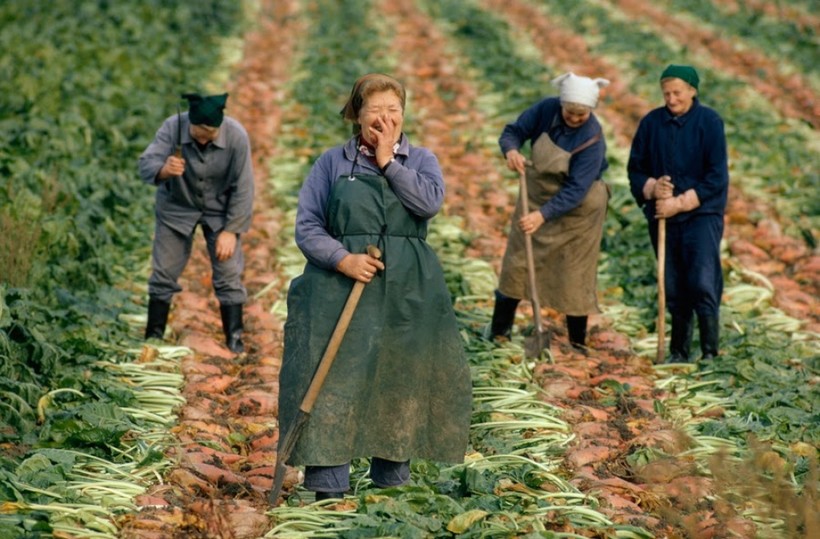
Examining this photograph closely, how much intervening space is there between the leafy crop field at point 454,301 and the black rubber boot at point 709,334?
22 cm

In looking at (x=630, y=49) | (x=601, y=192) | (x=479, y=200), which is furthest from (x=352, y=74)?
(x=601, y=192)

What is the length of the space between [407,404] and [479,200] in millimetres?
6666

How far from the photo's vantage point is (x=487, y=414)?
19.8ft

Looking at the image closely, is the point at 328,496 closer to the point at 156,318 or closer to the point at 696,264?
the point at 156,318

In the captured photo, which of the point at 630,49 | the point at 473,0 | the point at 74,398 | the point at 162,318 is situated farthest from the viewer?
the point at 473,0

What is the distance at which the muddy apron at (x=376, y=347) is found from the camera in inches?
176

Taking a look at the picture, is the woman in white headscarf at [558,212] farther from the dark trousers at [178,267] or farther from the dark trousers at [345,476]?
the dark trousers at [345,476]

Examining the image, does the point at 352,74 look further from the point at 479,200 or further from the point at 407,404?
the point at 407,404

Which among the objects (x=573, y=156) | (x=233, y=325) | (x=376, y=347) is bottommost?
(x=233, y=325)

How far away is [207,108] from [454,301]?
246cm

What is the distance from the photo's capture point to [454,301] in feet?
27.3

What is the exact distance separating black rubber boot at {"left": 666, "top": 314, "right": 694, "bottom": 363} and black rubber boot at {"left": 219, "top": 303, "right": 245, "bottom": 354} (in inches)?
101

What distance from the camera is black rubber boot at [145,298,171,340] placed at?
23.8 ft

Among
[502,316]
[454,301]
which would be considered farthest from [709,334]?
[454,301]
